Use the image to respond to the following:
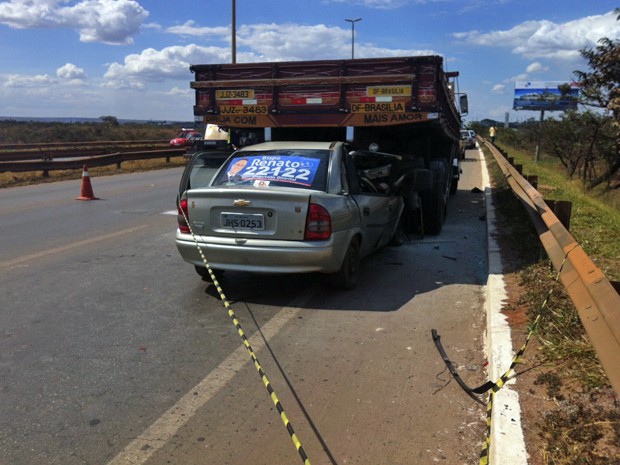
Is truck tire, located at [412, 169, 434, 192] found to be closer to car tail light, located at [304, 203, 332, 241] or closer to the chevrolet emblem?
car tail light, located at [304, 203, 332, 241]

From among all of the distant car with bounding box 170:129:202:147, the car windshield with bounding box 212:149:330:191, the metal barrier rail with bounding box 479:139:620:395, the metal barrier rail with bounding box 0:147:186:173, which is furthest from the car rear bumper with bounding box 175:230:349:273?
the distant car with bounding box 170:129:202:147

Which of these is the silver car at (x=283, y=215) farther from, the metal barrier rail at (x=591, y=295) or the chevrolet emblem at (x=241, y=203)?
the metal barrier rail at (x=591, y=295)

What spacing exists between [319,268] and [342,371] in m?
1.53

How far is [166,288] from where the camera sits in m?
5.98

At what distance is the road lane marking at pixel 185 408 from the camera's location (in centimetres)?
296

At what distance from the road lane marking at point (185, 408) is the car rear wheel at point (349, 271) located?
1092mm

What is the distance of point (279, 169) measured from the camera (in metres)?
5.77

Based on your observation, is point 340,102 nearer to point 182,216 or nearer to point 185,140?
point 182,216

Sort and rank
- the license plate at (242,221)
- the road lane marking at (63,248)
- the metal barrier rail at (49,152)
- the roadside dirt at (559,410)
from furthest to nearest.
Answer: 1. the metal barrier rail at (49,152)
2. the road lane marking at (63,248)
3. the license plate at (242,221)
4. the roadside dirt at (559,410)

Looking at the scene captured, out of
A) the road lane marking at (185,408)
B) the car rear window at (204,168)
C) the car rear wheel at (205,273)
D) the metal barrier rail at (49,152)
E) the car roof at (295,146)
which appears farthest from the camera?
the metal barrier rail at (49,152)

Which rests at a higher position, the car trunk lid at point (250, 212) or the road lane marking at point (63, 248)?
the car trunk lid at point (250, 212)

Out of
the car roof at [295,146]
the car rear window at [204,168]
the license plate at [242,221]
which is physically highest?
the car roof at [295,146]

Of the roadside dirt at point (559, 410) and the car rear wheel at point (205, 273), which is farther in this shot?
the car rear wheel at point (205, 273)

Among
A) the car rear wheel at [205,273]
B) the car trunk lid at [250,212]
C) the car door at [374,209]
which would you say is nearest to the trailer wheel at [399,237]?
the car door at [374,209]
